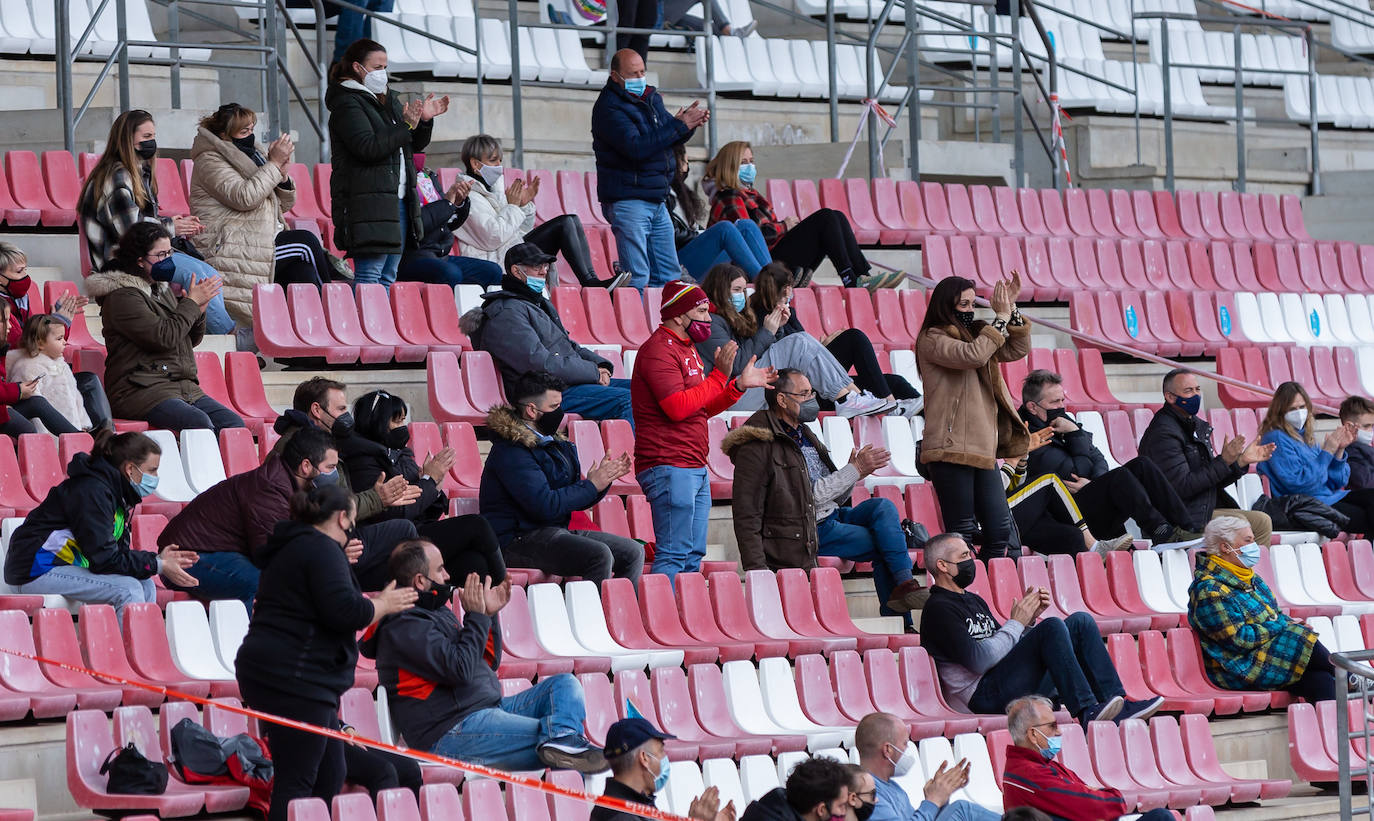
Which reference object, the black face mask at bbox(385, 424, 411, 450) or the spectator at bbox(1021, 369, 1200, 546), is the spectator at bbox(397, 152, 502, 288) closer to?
the black face mask at bbox(385, 424, 411, 450)

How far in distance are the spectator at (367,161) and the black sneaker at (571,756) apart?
3.70 meters

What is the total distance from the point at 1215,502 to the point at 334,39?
19.8 feet

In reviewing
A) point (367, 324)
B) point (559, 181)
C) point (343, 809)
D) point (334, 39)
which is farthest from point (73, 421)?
point (334, 39)

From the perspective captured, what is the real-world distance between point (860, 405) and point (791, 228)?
1.61 m

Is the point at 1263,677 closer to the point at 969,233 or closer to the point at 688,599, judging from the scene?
the point at 688,599

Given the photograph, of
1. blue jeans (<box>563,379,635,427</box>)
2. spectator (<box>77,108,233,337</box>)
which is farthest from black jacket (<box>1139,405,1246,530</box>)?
spectator (<box>77,108,233,337</box>)

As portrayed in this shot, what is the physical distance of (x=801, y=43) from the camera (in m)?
15.0

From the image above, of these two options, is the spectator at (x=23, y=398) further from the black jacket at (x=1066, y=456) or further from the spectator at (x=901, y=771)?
the black jacket at (x=1066, y=456)

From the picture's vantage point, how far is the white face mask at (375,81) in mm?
10094

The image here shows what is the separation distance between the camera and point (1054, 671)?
832 cm

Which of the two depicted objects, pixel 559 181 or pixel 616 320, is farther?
pixel 559 181

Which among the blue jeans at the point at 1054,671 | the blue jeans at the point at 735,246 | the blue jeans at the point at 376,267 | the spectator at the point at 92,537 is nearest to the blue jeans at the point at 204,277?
the blue jeans at the point at 376,267

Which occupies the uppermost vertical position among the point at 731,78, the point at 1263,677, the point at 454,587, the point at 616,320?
the point at 731,78

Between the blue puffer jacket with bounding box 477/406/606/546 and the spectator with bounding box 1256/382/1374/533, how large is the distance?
3914 mm
